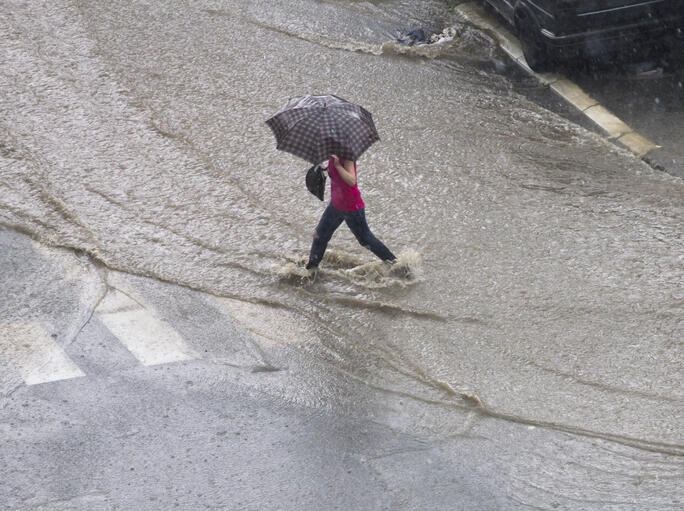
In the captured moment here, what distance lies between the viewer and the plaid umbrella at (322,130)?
5527mm

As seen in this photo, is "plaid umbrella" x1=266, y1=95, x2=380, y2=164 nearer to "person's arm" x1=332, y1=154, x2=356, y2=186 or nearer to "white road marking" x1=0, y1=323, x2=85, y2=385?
"person's arm" x1=332, y1=154, x2=356, y2=186

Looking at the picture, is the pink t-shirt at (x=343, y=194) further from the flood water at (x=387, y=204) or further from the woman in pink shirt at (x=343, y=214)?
the flood water at (x=387, y=204)

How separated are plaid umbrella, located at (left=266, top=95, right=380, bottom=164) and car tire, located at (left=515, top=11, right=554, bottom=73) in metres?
4.15

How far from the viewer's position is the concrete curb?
834 cm

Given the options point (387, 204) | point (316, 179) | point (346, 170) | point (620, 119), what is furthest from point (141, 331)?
point (620, 119)

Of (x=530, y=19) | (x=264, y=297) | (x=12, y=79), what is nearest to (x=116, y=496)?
(x=264, y=297)

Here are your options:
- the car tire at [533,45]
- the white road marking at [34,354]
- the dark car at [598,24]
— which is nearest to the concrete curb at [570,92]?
the car tire at [533,45]

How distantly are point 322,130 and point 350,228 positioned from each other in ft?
3.36

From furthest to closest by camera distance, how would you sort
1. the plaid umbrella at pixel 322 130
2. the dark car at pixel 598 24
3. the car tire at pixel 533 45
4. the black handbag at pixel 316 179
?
the car tire at pixel 533 45 → the dark car at pixel 598 24 → the black handbag at pixel 316 179 → the plaid umbrella at pixel 322 130

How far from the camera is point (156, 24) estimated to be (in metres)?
10.5

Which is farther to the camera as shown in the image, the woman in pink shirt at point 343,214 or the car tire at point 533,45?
the car tire at point 533,45

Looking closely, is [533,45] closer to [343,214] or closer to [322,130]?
[343,214]

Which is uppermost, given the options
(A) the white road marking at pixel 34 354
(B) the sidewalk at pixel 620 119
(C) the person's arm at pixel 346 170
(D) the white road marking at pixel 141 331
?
(B) the sidewalk at pixel 620 119

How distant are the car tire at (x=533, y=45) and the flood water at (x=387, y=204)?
503 millimetres
